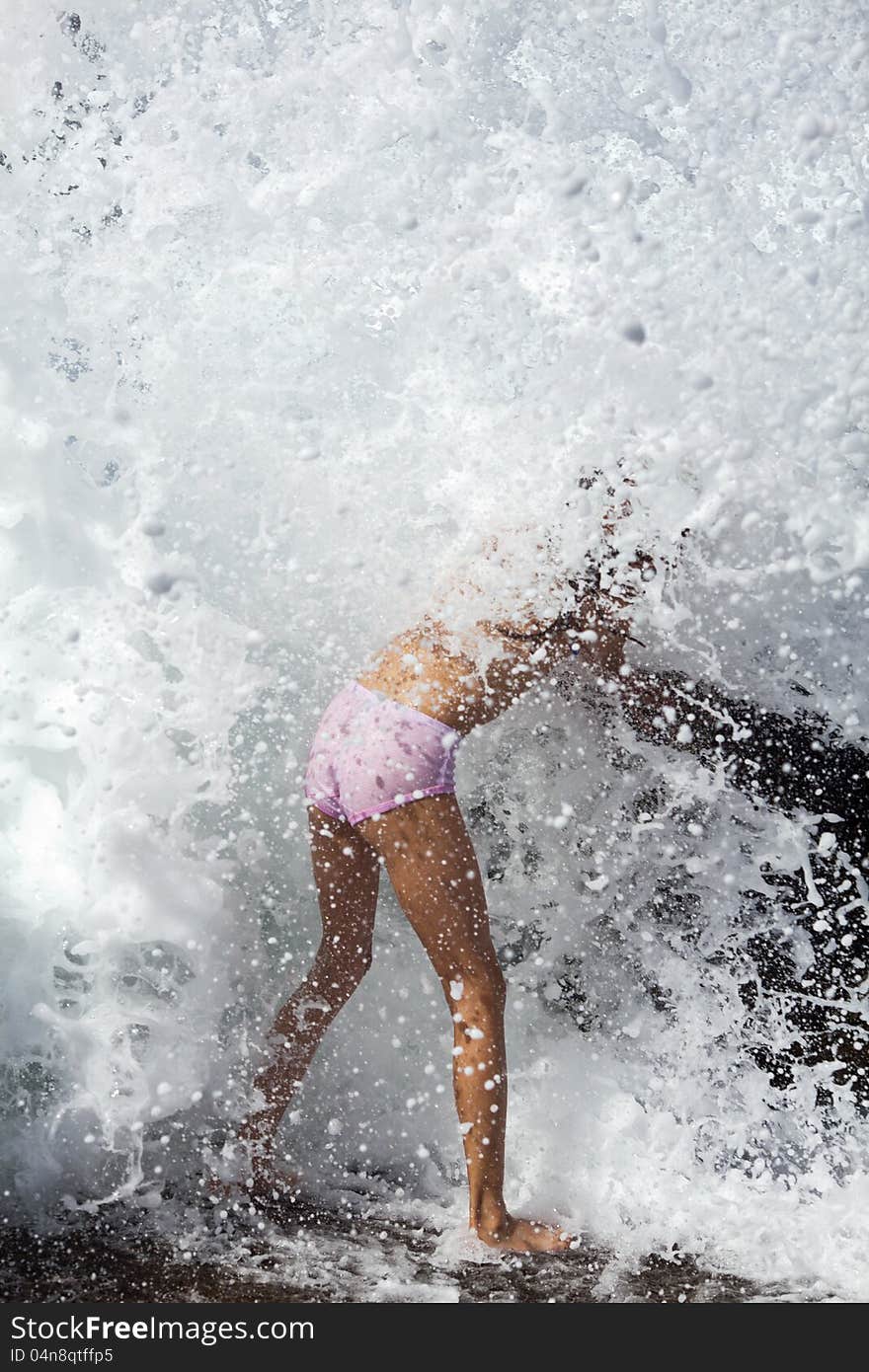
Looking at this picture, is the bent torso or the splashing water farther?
the splashing water

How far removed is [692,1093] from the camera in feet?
7.57

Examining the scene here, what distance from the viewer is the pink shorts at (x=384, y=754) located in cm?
197

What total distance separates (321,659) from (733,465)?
105 centimetres

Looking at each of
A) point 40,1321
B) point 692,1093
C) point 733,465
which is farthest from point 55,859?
point 733,465

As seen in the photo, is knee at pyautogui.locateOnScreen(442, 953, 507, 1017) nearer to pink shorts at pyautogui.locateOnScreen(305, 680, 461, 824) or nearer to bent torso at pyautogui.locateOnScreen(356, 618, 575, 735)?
pink shorts at pyautogui.locateOnScreen(305, 680, 461, 824)

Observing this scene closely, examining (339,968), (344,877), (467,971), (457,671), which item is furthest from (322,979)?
(457,671)

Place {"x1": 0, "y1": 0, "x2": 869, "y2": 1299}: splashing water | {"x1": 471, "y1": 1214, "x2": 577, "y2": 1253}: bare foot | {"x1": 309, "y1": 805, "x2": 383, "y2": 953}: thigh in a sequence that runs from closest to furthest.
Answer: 1. {"x1": 471, "y1": 1214, "x2": 577, "y2": 1253}: bare foot
2. {"x1": 309, "y1": 805, "x2": 383, "y2": 953}: thigh
3. {"x1": 0, "y1": 0, "x2": 869, "y2": 1299}: splashing water

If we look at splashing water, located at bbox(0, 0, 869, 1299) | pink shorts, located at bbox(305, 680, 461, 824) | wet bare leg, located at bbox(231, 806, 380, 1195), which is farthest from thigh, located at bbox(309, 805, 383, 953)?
splashing water, located at bbox(0, 0, 869, 1299)

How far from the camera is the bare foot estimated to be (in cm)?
194

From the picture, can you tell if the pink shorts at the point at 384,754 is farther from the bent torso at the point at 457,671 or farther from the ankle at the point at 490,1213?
the ankle at the point at 490,1213

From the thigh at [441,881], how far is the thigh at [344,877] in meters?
0.17

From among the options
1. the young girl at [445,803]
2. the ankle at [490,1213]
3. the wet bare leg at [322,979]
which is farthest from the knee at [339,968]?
the ankle at [490,1213]

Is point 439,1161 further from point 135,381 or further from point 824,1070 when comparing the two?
point 135,381

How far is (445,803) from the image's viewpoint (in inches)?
78.8
